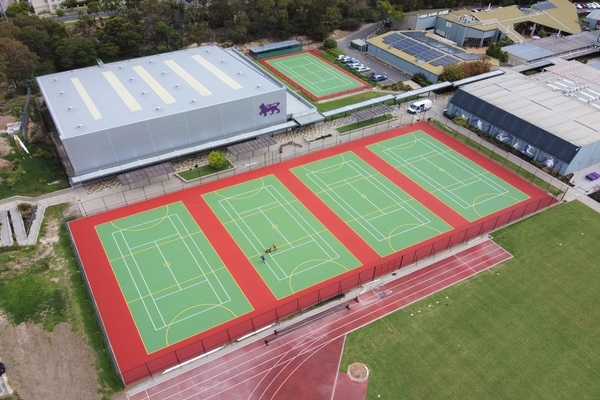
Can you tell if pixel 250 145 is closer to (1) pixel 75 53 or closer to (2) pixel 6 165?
(2) pixel 6 165

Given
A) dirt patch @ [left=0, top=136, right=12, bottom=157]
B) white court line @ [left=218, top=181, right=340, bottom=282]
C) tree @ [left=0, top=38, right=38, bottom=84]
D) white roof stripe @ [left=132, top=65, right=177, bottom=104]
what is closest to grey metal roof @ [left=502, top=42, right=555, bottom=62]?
white court line @ [left=218, top=181, right=340, bottom=282]

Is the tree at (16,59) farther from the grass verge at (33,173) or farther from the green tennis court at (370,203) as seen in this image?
the green tennis court at (370,203)

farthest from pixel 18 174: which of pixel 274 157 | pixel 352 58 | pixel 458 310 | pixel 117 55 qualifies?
pixel 352 58

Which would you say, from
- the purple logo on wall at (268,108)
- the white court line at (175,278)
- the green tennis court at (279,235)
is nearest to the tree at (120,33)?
the purple logo on wall at (268,108)

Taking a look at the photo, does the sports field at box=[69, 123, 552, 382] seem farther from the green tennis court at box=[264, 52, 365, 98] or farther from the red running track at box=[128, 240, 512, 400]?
the green tennis court at box=[264, 52, 365, 98]

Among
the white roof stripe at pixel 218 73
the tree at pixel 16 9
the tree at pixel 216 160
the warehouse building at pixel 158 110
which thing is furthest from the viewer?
the tree at pixel 16 9

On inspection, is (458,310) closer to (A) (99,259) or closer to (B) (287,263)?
(B) (287,263)
